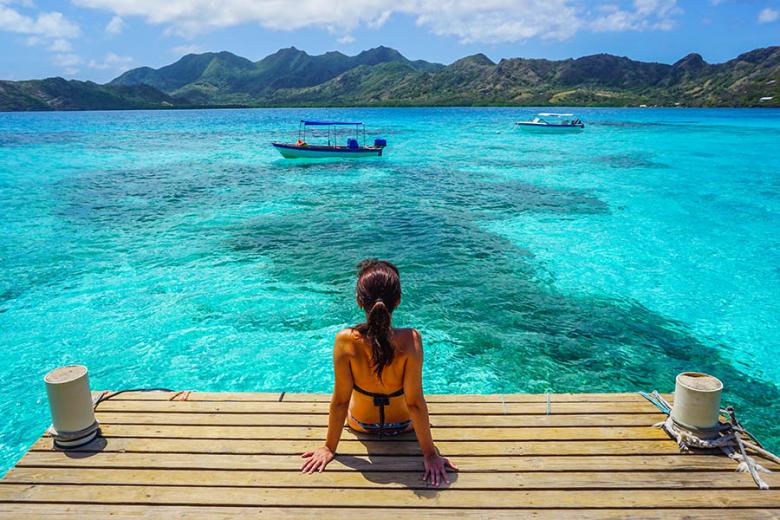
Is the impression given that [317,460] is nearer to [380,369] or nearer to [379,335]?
[380,369]

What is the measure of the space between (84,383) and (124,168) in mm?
34198

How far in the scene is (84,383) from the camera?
4.26 m

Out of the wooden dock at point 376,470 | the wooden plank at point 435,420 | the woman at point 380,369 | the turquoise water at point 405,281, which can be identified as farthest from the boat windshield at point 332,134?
the woman at point 380,369

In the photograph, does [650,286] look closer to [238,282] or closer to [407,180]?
[238,282]

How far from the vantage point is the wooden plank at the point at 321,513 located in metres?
3.53

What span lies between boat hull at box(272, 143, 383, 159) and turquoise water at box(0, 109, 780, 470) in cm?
732

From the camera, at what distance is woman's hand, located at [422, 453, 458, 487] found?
3.84m

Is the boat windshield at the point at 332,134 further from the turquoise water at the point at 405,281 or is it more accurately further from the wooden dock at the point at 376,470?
the wooden dock at the point at 376,470

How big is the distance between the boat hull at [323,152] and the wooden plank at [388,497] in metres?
33.2

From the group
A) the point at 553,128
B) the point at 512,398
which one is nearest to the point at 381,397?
the point at 512,398

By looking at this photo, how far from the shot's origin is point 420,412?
12.7 feet

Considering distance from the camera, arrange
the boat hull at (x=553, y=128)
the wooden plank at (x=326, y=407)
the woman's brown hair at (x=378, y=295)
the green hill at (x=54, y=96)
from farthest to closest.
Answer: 1. the green hill at (x=54, y=96)
2. the boat hull at (x=553, y=128)
3. the wooden plank at (x=326, y=407)
4. the woman's brown hair at (x=378, y=295)

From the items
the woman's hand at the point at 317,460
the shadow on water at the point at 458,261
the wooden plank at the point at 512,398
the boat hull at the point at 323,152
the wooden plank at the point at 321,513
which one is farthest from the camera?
the boat hull at the point at 323,152

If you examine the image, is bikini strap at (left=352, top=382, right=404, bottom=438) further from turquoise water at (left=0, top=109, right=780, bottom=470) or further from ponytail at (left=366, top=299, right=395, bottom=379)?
turquoise water at (left=0, top=109, right=780, bottom=470)
